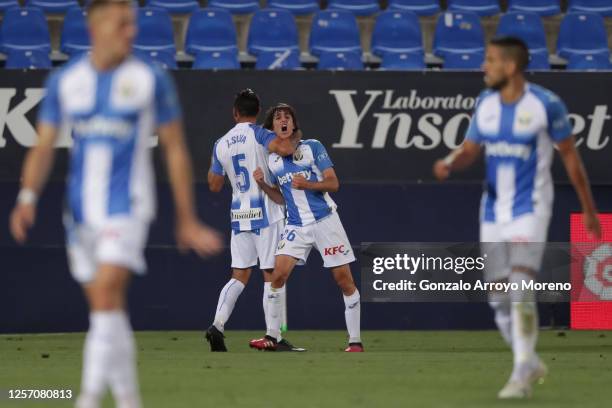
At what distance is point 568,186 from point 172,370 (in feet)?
23.8

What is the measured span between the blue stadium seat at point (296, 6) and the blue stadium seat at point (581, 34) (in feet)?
11.6

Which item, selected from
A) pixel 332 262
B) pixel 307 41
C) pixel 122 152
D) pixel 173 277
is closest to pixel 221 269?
pixel 173 277

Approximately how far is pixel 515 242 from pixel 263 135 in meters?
5.18

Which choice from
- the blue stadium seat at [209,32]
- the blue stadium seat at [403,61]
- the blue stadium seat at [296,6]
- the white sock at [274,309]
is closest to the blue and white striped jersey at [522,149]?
the white sock at [274,309]

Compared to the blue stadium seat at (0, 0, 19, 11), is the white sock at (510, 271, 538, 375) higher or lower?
lower

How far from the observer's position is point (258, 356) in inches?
483

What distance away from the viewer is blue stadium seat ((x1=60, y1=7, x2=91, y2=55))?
18016mm

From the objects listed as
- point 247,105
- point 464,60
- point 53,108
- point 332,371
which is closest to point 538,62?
point 464,60

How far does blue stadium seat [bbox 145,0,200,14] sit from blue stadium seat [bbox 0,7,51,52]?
192 cm

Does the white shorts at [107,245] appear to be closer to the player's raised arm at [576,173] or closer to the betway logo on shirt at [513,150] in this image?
the betway logo on shirt at [513,150]

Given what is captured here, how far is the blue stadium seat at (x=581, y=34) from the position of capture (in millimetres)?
19219

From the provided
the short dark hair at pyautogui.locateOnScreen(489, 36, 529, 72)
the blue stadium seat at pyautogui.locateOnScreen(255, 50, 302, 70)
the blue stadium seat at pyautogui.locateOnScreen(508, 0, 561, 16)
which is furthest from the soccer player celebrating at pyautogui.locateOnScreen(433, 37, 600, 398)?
the blue stadium seat at pyautogui.locateOnScreen(508, 0, 561, 16)

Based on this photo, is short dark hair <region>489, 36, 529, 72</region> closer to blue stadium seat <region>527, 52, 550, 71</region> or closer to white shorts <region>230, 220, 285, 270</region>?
white shorts <region>230, 220, 285, 270</region>

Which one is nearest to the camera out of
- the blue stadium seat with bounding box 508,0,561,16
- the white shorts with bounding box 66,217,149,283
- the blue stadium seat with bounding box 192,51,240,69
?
the white shorts with bounding box 66,217,149,283
